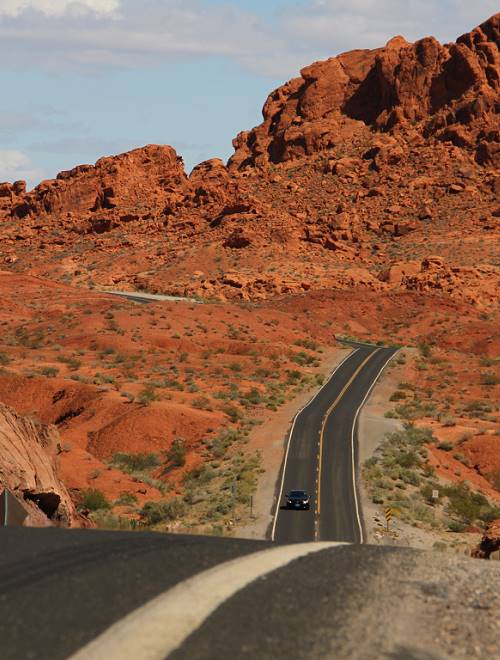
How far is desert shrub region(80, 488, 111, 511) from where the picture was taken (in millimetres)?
39984

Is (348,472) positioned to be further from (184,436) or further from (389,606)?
(389,606)

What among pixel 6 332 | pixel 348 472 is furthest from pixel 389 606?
pixel 6 332

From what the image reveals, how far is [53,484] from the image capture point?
879 inches

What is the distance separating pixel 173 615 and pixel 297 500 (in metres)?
37.0

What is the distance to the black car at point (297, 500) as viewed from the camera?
45000mm

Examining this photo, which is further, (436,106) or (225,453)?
(436,106)

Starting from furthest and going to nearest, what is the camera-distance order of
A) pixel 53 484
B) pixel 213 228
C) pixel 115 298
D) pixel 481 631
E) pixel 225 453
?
pixel 213 228 → pixel 115 298 → pixel 225 453 → pixel 53 484 → pixel 481 631

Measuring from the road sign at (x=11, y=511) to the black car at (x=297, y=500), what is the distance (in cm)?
2889

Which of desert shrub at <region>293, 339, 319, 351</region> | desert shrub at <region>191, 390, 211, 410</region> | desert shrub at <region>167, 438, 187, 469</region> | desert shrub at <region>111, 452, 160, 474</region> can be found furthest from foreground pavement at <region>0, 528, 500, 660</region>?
desert shrub at <region>293, 339, 319, 351</region>

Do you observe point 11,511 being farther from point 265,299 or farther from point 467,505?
point 265,299

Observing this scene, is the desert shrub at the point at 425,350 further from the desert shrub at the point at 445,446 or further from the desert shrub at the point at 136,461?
the desert shrub at the point at 136,461

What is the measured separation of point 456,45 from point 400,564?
16765cm

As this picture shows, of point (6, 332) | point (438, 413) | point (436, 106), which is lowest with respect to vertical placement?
point (438, 413)

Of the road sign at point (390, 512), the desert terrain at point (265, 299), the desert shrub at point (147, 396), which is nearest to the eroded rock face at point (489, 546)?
the desert terrain at point (265, 299)
